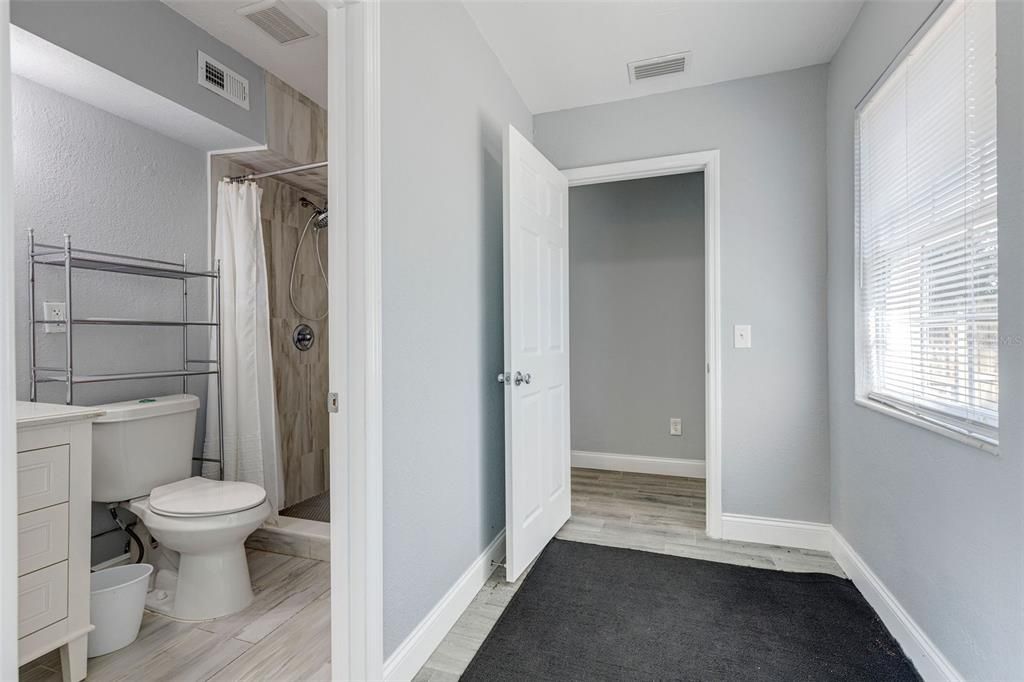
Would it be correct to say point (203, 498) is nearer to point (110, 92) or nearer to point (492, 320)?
point (492, 320)

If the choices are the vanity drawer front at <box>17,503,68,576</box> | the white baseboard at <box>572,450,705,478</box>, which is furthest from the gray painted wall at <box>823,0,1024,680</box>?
the vanity drawer front at <box>17,503,68,576</box>

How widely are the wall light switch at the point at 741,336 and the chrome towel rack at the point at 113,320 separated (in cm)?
261

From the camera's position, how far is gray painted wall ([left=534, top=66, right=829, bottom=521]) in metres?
2.47

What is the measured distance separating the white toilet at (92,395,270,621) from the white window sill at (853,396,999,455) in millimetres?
2309

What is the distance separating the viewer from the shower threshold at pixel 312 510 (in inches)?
112

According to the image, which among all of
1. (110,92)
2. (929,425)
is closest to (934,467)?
(929,425)

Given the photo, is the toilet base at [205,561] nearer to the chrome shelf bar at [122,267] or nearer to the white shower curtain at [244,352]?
the white shower curtain at [244,352]

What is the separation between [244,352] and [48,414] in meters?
1.12

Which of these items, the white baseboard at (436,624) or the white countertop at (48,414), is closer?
the white countertop at (48,414)

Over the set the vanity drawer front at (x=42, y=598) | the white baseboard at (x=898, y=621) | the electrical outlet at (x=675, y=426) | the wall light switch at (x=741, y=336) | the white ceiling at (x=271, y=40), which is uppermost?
the white ceiling at (x=271, y=40)

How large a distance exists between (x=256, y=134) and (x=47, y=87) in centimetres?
77

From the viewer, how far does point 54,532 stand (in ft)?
4.85

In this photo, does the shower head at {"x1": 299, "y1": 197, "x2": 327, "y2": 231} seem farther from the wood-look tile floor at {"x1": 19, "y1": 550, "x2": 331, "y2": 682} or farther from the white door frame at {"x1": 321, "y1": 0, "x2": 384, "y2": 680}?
the wood-look tile floor at {"x1": 19, "y1": 550, "x2": 331, "y2": 682}

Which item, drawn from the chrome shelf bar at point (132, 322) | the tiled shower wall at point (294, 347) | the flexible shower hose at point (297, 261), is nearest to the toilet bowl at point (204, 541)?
the chrome shelf bar at point (132, 322)
